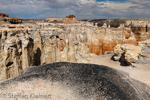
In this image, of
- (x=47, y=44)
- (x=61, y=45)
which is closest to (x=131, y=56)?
(x=61, y=45)

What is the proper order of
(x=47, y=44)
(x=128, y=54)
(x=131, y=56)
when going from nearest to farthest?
(x=131, y=56) → (x=128, y=54) → (x=47, y=44)

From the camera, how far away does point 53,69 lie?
4.49 metres

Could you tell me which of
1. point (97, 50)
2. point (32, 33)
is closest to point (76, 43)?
point (32, 33)

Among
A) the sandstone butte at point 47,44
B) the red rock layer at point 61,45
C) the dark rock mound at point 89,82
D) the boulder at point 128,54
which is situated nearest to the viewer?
the dark rock mound at point 89,82

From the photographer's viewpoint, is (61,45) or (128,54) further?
(61,45)

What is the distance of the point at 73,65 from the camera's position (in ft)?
16.5

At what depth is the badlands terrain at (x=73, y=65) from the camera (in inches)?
138

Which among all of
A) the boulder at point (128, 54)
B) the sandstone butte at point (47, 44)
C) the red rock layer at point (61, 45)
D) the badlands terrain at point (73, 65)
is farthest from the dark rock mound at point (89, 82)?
the red rock layer at point (61, 45)

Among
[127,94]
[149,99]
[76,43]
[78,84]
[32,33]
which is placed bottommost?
[149,99]

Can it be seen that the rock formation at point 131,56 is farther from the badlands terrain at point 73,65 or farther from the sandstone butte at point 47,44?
the sandstone butte at point 47,44

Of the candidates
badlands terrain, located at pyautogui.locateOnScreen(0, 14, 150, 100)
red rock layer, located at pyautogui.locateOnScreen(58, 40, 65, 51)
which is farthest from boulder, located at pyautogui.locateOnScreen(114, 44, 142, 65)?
red rock layer, located at pyautogui.locateOnScreen(58, 40, 65, 51)

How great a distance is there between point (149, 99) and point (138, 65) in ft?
12.1

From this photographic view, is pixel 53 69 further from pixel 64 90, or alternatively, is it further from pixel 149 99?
pixel 149 99

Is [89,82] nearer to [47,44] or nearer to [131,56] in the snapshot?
[131,56]
